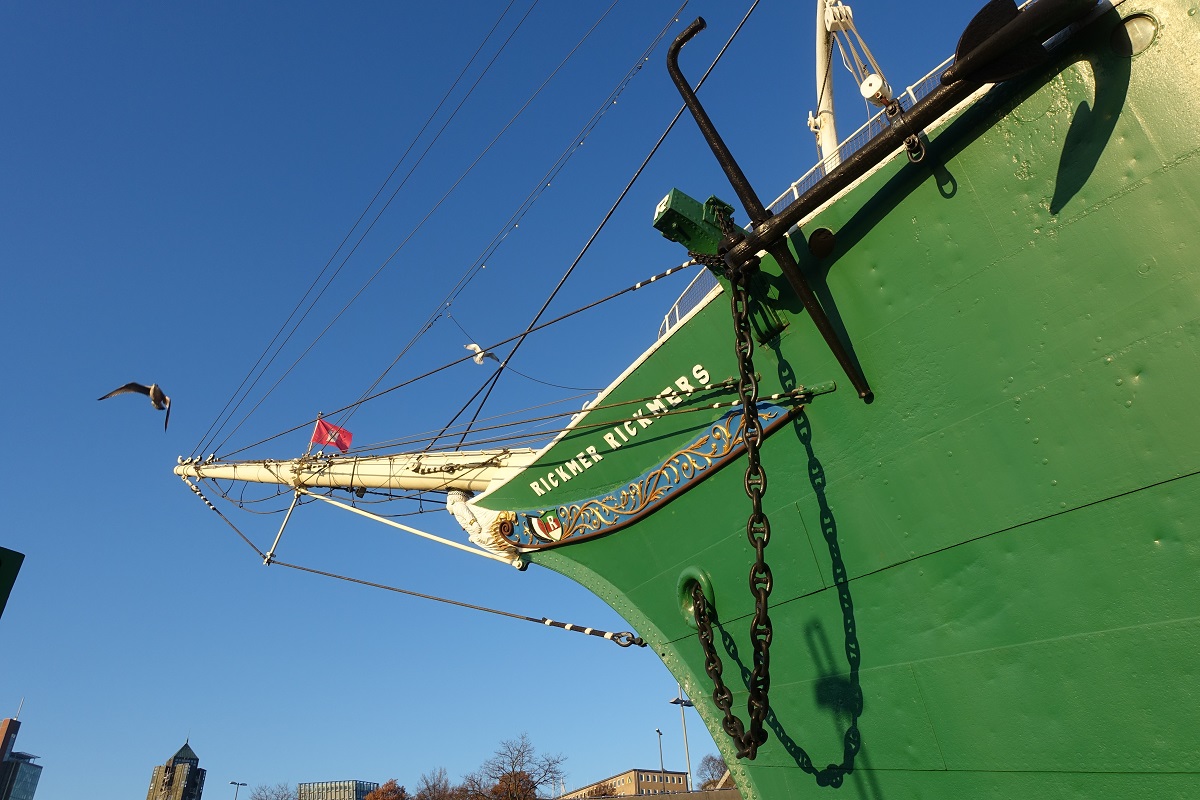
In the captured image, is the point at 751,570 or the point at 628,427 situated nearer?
the point at 751,570

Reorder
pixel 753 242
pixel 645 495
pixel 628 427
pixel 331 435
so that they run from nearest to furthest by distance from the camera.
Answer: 1. pixel 753 242
2. pixel 645 495
3. pixel 628 427
4. pixel 331 435

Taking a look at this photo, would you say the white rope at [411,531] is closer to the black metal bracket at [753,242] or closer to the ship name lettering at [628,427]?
the ship name lettering at [628,427]

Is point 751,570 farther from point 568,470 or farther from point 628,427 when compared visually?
point 568,470

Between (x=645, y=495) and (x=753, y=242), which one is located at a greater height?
(x=753, y=242)

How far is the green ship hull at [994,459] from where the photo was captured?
3.92 m

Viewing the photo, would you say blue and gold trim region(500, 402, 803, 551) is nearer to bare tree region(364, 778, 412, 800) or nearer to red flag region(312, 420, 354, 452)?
red flag region(312, 420, 354, 452)

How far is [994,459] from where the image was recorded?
4.52 metres

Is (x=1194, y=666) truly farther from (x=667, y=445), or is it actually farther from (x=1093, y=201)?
(x=667, y=445)

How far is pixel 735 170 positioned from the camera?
5398mm

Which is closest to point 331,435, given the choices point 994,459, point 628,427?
point 628,427

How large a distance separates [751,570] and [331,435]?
953 centimetres

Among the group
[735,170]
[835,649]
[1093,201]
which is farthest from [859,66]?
[835,649]

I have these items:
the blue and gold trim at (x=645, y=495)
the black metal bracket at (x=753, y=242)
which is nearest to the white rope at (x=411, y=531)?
the blue and gold trim at (x=645, y=495)

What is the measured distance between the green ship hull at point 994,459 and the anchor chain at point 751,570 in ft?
1.86
